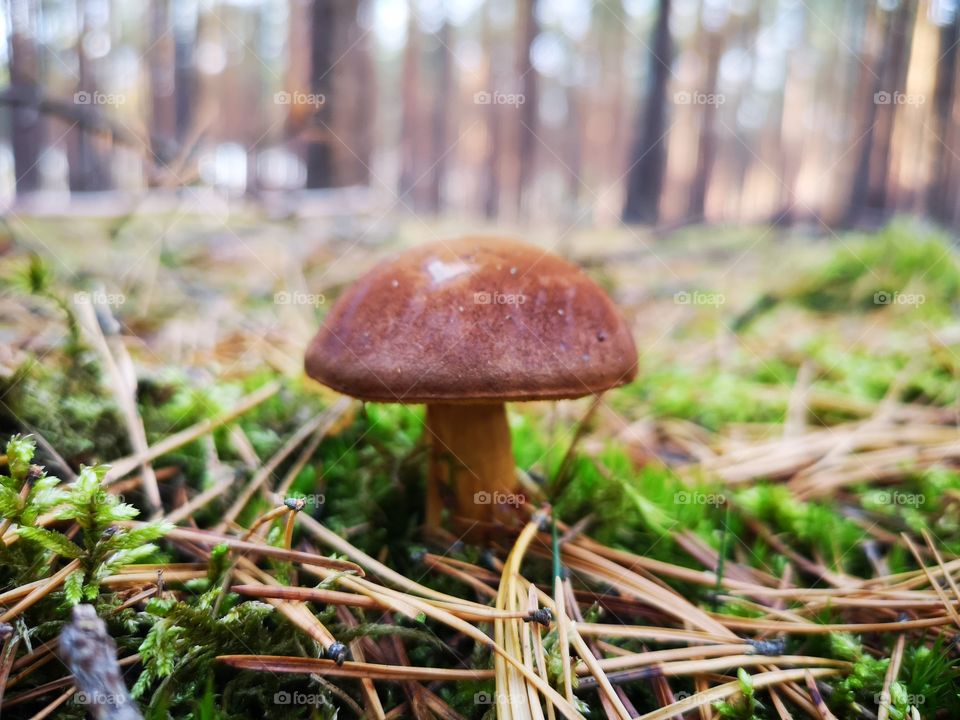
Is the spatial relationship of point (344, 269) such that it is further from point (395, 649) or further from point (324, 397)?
point (395, 649)

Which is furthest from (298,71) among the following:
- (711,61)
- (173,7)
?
(173,7)
